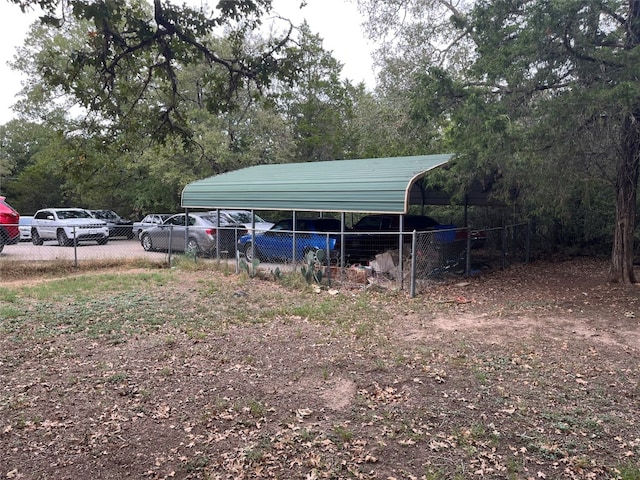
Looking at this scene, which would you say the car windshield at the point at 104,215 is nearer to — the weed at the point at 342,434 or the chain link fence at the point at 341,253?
the chain link fence at the point at 341,253

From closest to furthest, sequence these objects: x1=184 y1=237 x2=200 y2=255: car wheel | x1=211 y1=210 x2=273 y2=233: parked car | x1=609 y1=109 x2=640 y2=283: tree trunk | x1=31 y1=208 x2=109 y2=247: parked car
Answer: x1=609 y1=109 x2=640 y2=283: tree trunk → x1=184 y1=237 x2=200 y2=255: car wheel → x1=31 y1=208 x2=109 y2=247: parked car → x1=211 y1=210 x2=273 y2=233: parked car

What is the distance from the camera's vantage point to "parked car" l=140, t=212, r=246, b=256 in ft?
45.0

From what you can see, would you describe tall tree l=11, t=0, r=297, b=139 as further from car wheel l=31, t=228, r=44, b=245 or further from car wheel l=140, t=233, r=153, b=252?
car wheel l=31, t=228, r=44, b=245

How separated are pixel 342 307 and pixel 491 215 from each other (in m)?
9.89

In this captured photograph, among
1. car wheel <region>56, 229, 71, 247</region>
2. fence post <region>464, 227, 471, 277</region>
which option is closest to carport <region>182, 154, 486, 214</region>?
fence post <region>464, 227, 471, 277</region>

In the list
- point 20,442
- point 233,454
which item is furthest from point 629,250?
point 20,442

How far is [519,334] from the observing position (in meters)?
6.96

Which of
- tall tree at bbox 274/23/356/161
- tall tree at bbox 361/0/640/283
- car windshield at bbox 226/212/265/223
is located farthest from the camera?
tall tree at bbox 274/23/356/161

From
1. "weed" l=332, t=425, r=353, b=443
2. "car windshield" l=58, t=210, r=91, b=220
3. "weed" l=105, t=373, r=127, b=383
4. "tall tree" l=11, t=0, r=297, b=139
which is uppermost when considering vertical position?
"tall tree" l=11, t=0, r=297, b=139

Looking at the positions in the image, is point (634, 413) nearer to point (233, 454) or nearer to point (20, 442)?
point (233, 454)

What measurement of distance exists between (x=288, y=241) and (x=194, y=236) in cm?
388

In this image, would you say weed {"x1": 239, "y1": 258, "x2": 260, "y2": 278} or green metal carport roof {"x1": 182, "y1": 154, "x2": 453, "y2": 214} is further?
weed {"x1": 239, "y1": 258, "x2": 260, "y2": 278}

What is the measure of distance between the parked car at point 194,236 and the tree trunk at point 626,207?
8.36 metres

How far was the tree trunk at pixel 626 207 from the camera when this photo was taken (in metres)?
9.47
